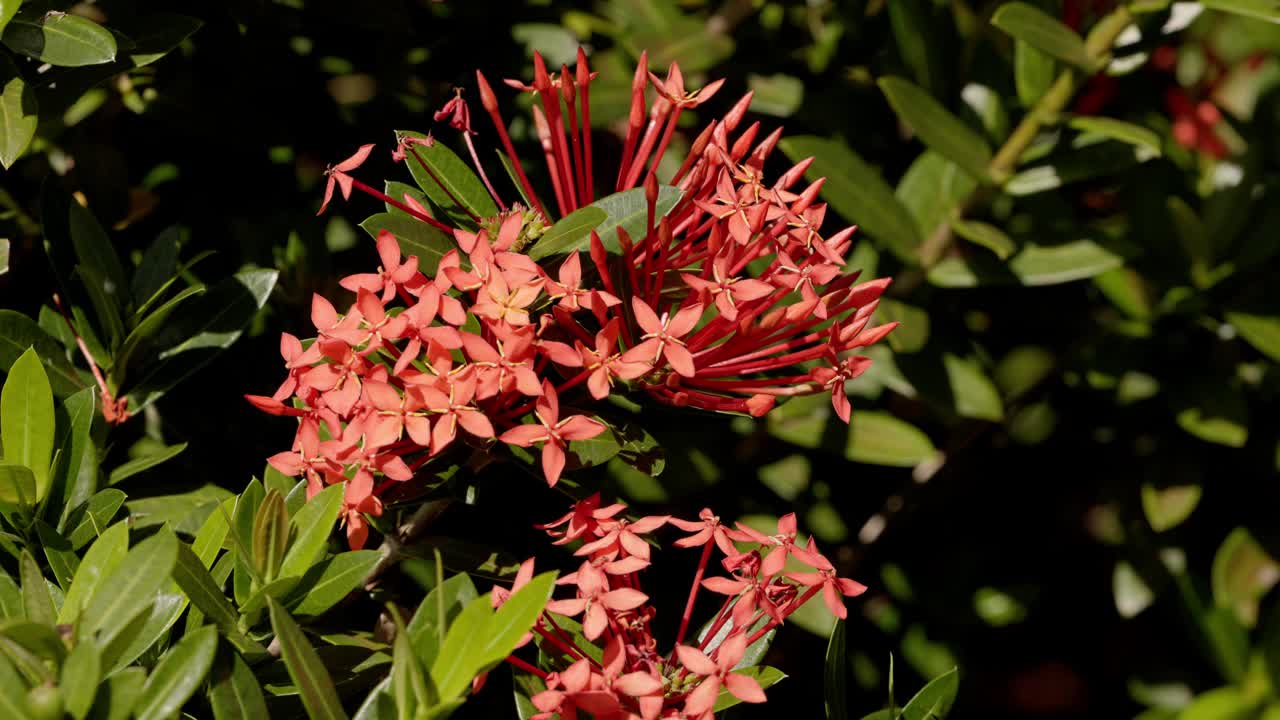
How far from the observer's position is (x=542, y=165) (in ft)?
5.29

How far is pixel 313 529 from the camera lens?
2.96 feet

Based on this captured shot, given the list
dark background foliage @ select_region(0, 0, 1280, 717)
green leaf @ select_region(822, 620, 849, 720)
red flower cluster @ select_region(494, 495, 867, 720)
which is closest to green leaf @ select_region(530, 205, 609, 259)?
red flower cluster @ select_region(494, 495, 867, 720)

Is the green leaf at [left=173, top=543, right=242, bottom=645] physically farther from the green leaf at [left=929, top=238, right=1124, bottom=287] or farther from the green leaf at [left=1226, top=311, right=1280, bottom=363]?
the green leaf at [left=1226, top=311, right=1280, bottom=363]

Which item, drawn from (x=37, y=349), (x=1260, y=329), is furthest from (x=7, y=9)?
(x=1260, y=329)

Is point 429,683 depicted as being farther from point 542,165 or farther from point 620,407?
point 542,165

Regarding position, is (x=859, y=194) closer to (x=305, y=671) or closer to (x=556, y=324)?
(x=556, y=324)

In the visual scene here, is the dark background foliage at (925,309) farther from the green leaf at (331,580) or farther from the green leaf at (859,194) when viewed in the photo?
the green leaf at (331,580)

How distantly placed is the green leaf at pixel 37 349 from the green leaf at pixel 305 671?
525 mm

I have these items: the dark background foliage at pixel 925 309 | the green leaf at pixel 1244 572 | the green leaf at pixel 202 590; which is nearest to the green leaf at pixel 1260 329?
the dark background foliage at pixel 925 309

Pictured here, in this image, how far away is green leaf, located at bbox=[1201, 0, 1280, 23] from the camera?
135 cm

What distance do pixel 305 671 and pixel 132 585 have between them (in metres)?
0.15

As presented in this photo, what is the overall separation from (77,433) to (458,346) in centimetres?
43

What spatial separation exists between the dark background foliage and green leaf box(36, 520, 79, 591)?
0.29m

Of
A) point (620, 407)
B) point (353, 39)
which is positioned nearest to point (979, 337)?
point (620, 407)
